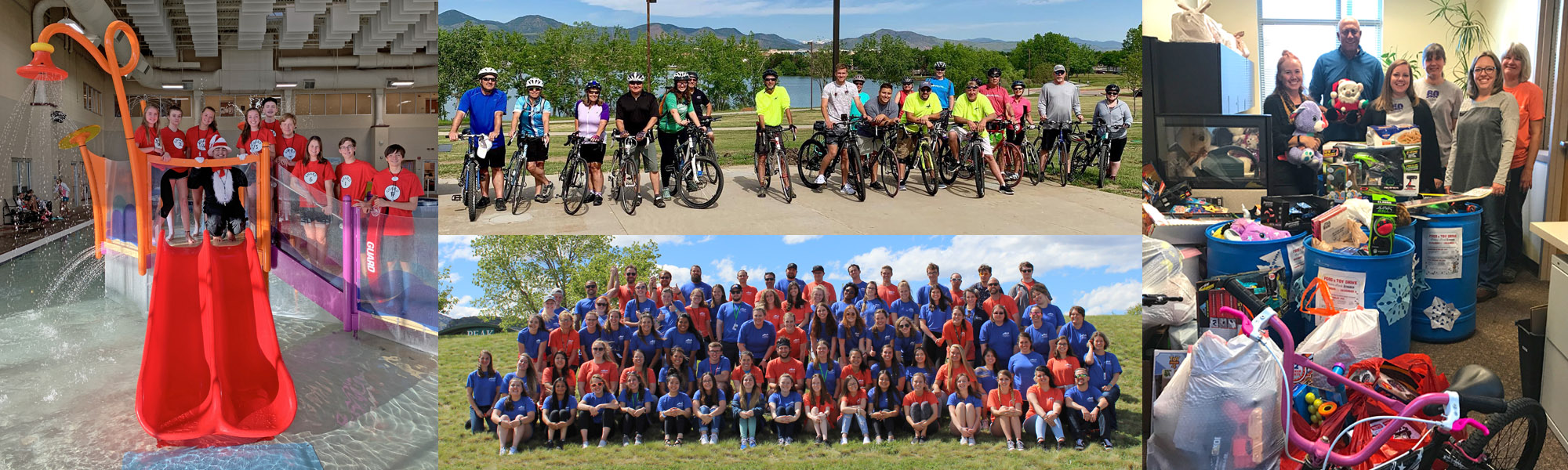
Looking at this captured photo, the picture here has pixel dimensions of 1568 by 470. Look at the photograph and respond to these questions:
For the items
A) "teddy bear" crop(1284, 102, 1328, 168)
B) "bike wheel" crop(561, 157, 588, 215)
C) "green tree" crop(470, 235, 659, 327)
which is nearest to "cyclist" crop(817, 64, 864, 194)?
"green tree" crop(470, 235, 659, 327)

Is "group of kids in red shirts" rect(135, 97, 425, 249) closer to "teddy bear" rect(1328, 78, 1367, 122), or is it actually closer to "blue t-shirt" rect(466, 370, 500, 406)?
"blue t-shirt" rect(466, 370, 500, 406)

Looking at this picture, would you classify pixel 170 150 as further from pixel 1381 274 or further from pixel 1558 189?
pixel 1558 189

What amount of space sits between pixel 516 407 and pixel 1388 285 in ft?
15.3

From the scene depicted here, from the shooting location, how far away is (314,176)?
21.9ft

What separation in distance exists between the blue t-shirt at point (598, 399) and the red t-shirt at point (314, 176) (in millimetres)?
2378

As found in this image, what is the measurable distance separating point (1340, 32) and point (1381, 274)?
1143 mm

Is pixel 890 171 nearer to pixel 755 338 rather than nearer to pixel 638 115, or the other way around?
pixel 755 338

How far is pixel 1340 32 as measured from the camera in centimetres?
467

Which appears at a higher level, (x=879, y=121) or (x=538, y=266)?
(x=879, y=121)

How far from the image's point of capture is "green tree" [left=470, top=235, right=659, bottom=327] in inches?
240

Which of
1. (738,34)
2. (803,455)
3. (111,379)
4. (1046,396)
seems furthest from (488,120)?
(1046,396)

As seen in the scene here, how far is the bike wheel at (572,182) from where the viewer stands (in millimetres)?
5688

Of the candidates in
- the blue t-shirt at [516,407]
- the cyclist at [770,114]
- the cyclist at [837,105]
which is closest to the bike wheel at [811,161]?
the cyclist at [837,105]

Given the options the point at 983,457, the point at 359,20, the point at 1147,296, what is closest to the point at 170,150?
the point at 359,20
